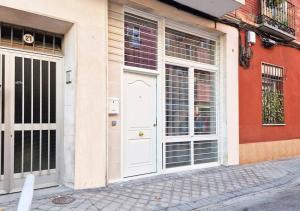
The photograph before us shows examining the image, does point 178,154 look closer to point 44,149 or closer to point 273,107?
point 44,149

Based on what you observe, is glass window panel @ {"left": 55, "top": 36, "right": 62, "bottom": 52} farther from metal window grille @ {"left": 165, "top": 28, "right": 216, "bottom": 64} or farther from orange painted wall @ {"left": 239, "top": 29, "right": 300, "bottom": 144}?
orange painted wall @ {"left": 239, "top": 29, "right": 300, "bottom": 144}

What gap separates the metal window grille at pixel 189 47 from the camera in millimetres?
8414

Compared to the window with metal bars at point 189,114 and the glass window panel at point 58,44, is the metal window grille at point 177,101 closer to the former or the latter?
the window with metal bars at point 189,114

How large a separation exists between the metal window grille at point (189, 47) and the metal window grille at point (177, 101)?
401 mm

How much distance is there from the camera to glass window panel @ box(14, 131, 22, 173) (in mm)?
5953

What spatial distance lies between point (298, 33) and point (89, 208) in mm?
10573

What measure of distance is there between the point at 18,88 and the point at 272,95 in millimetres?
8255

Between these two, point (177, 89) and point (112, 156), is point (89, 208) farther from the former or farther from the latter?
point (177, 89)

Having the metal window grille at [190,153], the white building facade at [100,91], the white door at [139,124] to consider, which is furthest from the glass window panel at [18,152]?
the metal window grille at [190,153]

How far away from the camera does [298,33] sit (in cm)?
1255

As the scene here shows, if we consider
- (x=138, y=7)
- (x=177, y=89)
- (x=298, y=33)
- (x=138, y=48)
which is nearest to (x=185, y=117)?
(x=177, y=89)

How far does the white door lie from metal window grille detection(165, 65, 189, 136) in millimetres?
500

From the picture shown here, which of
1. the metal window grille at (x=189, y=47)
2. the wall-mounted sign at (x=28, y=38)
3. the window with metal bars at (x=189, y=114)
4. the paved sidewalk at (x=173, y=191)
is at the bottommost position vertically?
the paved sidewalk at (x=173, y=191)

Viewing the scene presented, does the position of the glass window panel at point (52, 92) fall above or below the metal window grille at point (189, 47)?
below
